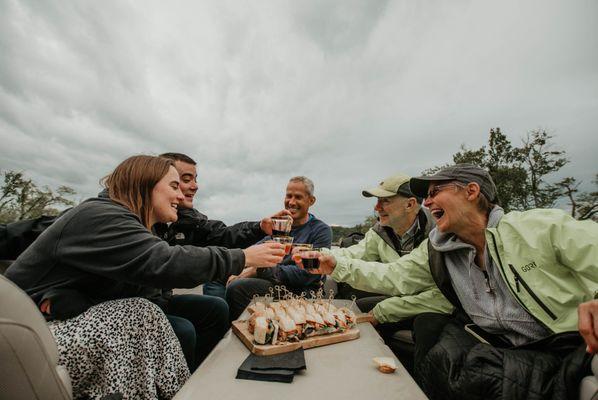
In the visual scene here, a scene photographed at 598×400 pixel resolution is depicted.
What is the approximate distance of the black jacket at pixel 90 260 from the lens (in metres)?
1.63

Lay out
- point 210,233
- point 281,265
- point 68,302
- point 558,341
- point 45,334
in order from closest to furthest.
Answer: point 45,334 < point 68,302 < point 558,341 < point 281,265 < point 210,233

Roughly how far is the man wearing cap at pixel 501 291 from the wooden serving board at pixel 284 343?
0.60m

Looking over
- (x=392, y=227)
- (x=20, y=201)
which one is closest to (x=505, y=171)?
(x=392, y=227)

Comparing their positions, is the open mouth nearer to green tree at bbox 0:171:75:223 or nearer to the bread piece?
the bread piece

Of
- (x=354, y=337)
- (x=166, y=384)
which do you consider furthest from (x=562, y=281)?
(x=166, y=384)

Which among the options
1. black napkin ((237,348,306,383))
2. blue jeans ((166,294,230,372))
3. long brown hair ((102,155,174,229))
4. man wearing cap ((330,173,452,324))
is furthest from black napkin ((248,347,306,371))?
man wearing cap ((330,173,452,324))

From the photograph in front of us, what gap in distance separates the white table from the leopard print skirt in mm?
344

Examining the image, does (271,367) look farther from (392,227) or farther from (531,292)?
(392,227)

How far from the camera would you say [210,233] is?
4.22 metres

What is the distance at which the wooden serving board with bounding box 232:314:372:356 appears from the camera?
68.9 inches

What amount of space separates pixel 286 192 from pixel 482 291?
113 inches

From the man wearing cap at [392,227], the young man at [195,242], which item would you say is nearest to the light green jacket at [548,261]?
the man wearing cap at [392,227]

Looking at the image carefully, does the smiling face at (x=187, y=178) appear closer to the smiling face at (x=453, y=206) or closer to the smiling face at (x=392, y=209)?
the smiling face at (x=392, y=209)

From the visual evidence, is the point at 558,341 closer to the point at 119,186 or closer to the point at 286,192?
the point at 119,186
